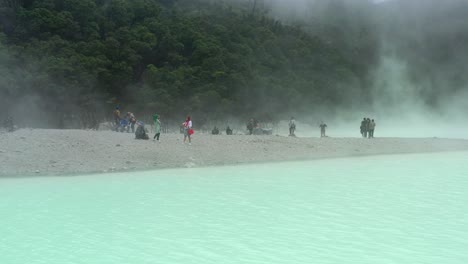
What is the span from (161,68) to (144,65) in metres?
3.45

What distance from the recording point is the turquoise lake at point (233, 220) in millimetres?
8289

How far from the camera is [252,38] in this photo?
217 feet

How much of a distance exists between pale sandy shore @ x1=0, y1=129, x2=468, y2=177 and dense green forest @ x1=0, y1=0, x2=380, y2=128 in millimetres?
16024

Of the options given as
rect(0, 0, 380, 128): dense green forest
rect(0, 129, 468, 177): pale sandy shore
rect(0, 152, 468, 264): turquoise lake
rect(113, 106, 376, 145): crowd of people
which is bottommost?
rect(0, 152, 468, 264): turquoise lake

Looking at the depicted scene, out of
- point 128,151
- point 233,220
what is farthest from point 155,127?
point 233,220

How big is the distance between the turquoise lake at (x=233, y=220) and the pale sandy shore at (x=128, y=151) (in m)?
1.99

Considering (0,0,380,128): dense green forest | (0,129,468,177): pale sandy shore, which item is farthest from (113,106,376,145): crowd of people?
(0,0,380,128): dense green forest

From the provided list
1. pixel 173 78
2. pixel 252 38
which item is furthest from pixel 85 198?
pixel 252 38

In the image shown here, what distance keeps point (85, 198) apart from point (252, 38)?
2145 inches

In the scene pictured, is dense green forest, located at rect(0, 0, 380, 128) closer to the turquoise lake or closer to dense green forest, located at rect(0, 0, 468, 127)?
dense green forest, located at rect(0, 0, 468, 127)

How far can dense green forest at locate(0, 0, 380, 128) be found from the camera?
40312 mm

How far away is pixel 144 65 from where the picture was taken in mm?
51656

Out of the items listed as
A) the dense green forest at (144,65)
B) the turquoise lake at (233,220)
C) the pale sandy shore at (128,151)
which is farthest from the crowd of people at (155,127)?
the dense green forest at (144,65)

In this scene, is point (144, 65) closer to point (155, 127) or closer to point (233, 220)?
point (155, 127)
